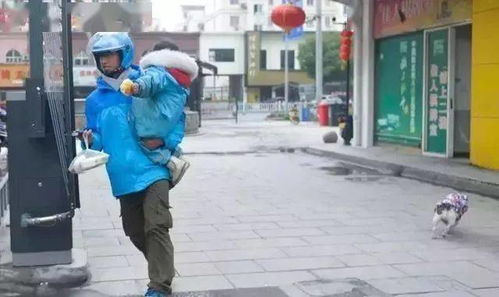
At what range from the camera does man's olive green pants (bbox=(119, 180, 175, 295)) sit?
15.7 feet

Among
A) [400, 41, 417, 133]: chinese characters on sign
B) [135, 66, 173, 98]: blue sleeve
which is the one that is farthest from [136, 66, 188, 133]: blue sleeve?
[400, 41, 417, 133]: chinese characters on sign

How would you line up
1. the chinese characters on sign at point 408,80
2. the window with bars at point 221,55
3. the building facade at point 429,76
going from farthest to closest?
the window with bars at point 221,55
the chinese characters on sign at point 408,80
the building facade at point 429,76

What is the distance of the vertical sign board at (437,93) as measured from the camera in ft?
45.0

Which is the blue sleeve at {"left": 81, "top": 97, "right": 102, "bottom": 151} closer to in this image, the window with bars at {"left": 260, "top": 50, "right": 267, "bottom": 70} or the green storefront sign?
the green storefront sign

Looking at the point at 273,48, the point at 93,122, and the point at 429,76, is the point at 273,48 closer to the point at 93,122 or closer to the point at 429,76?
the point at 429,76

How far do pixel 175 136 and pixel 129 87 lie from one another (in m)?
0.65

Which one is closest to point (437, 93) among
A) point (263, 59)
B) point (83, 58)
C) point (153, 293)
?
point (83, 58)

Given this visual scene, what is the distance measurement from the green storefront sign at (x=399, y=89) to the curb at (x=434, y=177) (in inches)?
52.9

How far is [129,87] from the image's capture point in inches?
173

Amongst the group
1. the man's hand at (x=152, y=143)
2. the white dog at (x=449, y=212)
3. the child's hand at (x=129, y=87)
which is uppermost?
the child's hand at (x=129, y=87)

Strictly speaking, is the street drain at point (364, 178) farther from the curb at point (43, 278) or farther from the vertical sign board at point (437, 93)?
the curb at point (43, 278)

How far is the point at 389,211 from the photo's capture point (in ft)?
29.0

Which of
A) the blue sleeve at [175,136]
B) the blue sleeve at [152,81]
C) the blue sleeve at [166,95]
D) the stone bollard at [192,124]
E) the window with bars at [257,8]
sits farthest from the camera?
the window with bars at [257,8]

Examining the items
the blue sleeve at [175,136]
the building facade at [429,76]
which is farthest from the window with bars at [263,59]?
the blue sleeve at [175,136]
